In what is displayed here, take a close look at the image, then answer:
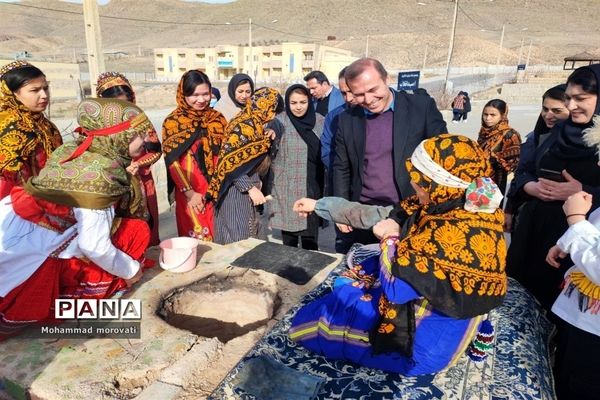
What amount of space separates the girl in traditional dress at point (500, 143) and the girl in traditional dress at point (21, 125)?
3.93m

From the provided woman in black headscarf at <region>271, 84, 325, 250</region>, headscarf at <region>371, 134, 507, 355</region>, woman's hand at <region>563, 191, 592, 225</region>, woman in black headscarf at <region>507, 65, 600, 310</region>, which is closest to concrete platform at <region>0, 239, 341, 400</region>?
headscarf at <region>371, 134, 507, 355</region>

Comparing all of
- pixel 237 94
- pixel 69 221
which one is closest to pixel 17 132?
pixel 69 221

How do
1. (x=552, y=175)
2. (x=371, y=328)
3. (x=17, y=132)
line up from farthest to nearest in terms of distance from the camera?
1. (x=17, y=132)
2. (x=552, y=175)
3. (x=371, y=328)

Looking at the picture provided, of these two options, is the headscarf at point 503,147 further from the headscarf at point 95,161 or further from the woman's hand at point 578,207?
the headscarf at point 95,161

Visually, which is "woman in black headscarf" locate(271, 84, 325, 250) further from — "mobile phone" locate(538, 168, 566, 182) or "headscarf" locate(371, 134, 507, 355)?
Answer: "headscarf" locate(371, 134, 507, 355)

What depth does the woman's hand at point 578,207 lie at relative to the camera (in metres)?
1.88

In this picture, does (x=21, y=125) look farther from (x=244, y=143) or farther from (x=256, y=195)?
(x=256, y=195)

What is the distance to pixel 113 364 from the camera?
1.95 meters

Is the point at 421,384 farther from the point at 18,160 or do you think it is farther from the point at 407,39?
the point at 407,39

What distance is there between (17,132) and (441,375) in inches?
114

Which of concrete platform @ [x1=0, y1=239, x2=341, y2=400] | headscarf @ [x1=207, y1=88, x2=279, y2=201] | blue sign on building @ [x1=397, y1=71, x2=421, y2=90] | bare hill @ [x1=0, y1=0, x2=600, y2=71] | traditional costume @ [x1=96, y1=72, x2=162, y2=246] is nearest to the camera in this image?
concrete platform @ [x1=0, y1=239, x2=341, y2=400]

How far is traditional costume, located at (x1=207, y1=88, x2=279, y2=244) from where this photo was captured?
3127 millimetres

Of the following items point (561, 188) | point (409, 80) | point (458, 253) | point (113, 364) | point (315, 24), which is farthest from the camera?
point (315, 24)

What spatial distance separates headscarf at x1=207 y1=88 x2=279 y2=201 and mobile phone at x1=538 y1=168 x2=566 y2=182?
6.24ft
